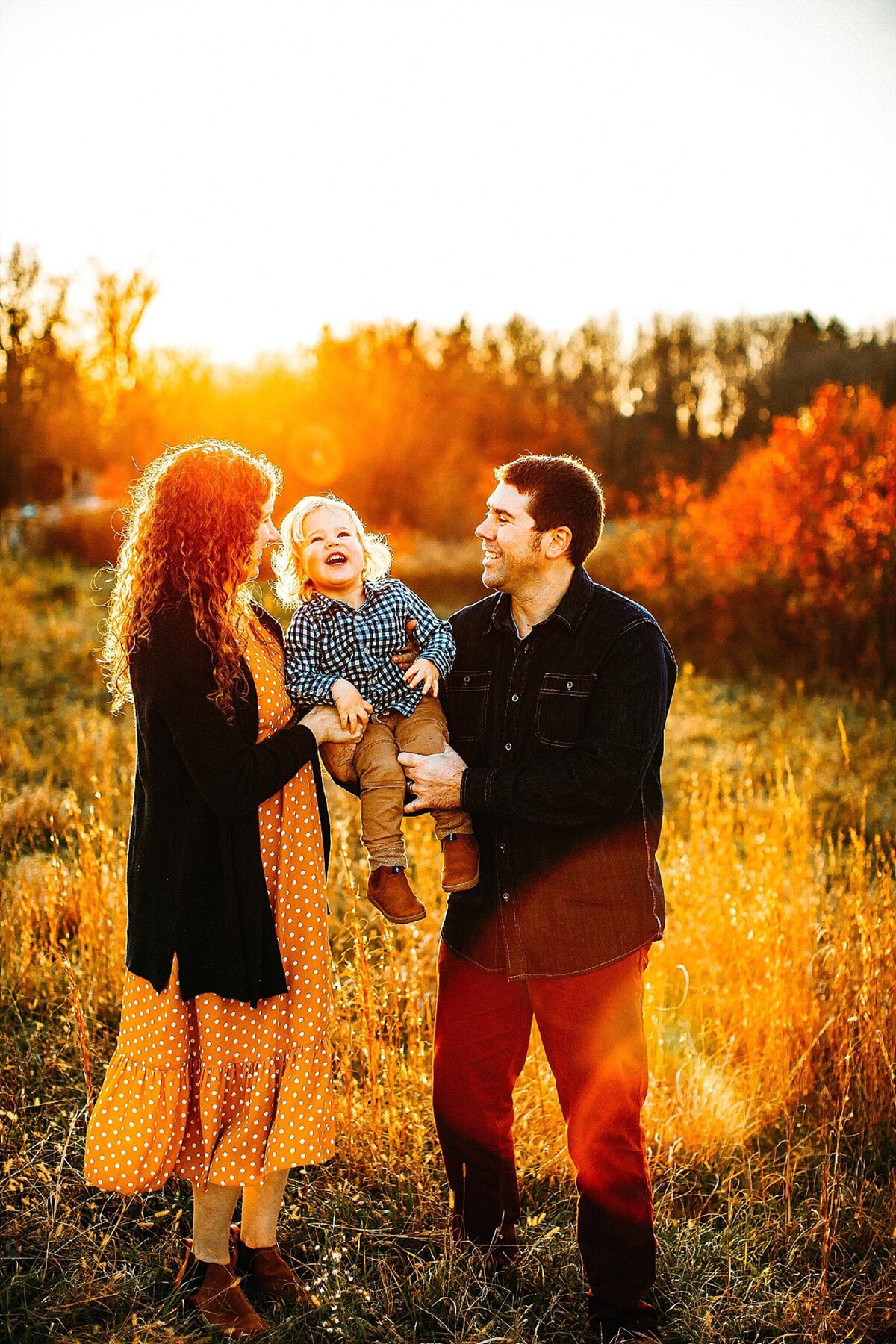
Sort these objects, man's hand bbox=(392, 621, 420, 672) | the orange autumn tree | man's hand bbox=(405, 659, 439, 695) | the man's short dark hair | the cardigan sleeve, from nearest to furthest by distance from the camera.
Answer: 1. the cardigan sleeve
2. the man's short dark hair
3. man's hand bbox=(405, 659, 439, 695)
4. man's hand bbox=(392, 621, 420, 672)
5. the orange autumn tree

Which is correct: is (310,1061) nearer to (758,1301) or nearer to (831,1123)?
(758,1301)

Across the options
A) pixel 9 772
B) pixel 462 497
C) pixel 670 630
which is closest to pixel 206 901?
pixel 9 772

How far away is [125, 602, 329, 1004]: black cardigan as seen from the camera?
7.59ft

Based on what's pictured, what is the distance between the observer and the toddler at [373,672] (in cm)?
267

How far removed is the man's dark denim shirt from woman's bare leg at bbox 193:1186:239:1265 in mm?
846

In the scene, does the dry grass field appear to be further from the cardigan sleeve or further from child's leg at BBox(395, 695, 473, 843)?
the cardigan sleeve

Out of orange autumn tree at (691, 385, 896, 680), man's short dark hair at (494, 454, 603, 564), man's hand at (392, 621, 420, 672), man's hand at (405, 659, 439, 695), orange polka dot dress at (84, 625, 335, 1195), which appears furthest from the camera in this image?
orange autumn tree at (691, 385, 896, 680)

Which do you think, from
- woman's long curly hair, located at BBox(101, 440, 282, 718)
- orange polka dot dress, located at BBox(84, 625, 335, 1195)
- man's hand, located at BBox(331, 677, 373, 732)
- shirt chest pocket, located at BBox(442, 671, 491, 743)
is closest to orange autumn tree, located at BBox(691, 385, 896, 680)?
shirt chest pocket, located at BBox(442, 671, 491, 743)

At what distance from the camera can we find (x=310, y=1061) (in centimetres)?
256

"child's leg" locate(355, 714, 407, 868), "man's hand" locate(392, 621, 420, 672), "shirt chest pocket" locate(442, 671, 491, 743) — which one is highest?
"man's hand" locate(392, 621, 420, 672)

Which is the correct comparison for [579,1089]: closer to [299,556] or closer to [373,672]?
[373,672]

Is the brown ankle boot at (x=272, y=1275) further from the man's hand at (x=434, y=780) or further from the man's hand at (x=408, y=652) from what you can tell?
the man's hand at (x=408, y=652)

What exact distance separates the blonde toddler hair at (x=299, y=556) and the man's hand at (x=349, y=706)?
0.32 metres

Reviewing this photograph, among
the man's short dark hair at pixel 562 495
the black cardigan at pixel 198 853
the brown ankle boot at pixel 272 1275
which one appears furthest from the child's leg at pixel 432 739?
the brown ankle boot at pixel 272 1275
